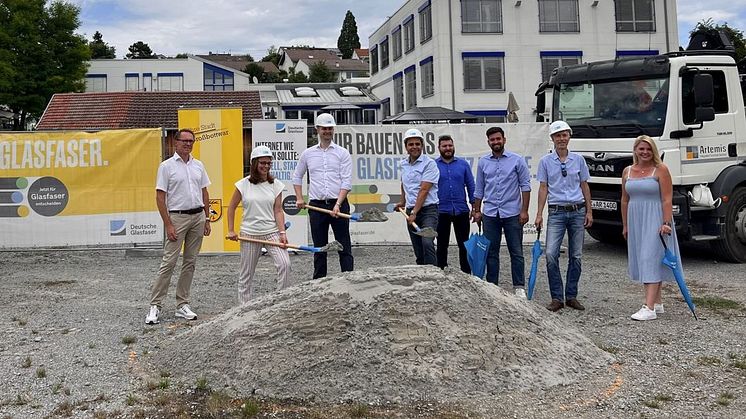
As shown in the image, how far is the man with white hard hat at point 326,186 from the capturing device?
7016mm

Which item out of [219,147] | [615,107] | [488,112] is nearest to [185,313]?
[219,147]

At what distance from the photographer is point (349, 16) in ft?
420

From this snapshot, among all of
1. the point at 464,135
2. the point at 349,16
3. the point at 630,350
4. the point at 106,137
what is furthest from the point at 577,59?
the point at 349,16

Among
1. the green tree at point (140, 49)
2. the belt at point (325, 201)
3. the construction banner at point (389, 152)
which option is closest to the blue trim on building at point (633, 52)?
the construction banner at point (389, 152)

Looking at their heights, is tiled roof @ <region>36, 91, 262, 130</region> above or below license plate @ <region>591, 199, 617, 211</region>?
above

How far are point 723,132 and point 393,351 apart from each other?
7.59m

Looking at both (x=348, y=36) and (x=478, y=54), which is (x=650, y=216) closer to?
(x=478, y=54)

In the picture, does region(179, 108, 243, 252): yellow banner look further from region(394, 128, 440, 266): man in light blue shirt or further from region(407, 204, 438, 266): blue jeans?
region(407, 204, 438, 266): blue jeans

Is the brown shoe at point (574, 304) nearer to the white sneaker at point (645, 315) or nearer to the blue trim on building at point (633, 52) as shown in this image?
the white sneaker at point (645, 315)

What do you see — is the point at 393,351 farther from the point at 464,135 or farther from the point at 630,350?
the point at 464,135

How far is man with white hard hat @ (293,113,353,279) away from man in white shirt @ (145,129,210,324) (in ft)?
3.57

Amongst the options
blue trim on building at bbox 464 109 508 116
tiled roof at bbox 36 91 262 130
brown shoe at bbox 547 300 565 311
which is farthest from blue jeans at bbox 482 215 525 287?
blue trim on building at bbox 464 109 508 116

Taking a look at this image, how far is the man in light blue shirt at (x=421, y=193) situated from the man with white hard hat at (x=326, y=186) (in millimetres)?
705

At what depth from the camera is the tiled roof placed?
26.8 metres
